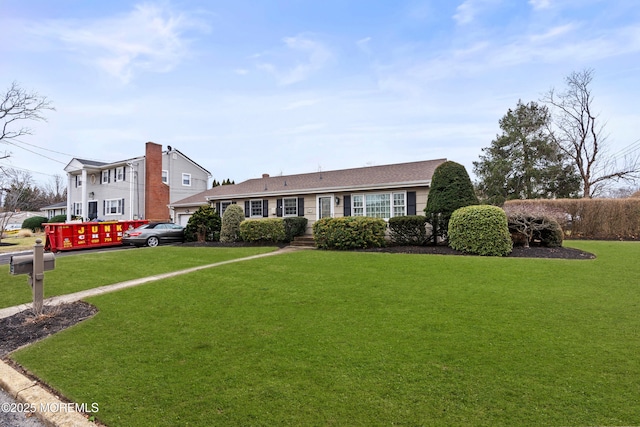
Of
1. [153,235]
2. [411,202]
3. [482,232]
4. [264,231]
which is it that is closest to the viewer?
[482,232]

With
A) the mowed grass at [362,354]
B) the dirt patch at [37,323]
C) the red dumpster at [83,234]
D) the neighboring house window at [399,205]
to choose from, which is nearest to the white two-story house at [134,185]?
the red dumpster at [83,234]

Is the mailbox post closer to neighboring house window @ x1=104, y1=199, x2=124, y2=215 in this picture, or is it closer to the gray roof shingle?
the gray roof shingle

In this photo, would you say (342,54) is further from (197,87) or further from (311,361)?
(311,361)

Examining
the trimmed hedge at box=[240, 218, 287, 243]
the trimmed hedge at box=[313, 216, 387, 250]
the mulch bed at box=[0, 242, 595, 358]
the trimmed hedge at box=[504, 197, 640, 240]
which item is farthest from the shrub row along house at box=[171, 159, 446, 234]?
the mulch bed at box=[0, 242, 595, 358]

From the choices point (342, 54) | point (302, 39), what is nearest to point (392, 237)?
point (342, 54)

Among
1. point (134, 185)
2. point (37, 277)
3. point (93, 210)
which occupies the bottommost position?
point (37, 277)

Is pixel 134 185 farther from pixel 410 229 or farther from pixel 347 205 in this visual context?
pixel 410 229

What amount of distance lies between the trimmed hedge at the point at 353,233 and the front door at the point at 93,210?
28390 millimetres

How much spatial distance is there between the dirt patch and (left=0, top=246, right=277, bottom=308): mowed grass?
4.88ft

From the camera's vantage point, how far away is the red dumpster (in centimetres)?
1644

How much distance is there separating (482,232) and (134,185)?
28423mm

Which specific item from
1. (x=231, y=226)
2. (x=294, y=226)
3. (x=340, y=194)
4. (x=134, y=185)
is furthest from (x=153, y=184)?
A: (x=340, y=194)

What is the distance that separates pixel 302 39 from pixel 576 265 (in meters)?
11.7

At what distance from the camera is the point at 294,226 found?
16.1m
